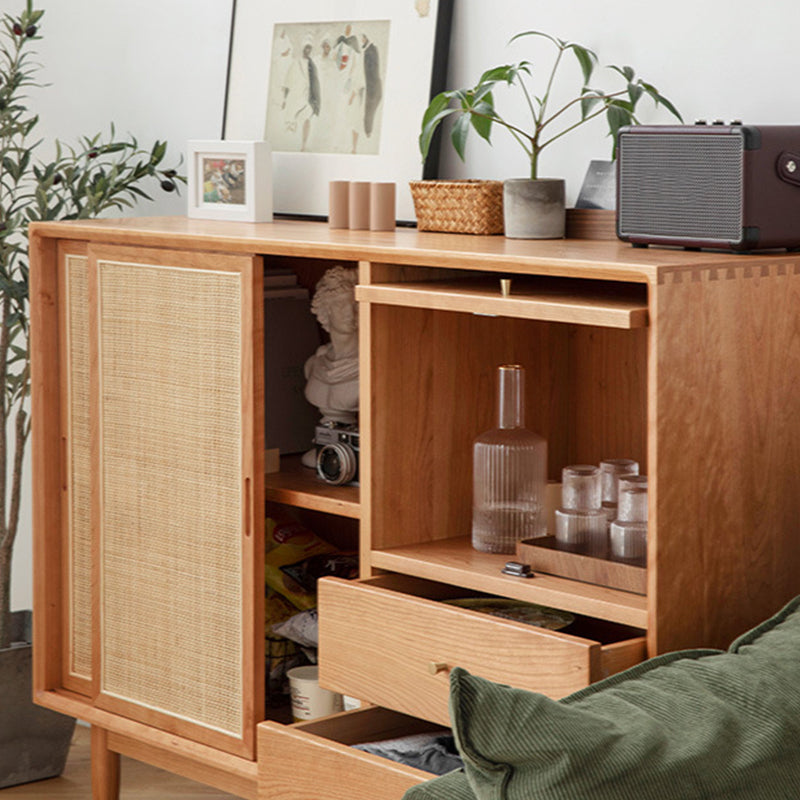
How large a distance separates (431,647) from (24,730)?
1.46 m

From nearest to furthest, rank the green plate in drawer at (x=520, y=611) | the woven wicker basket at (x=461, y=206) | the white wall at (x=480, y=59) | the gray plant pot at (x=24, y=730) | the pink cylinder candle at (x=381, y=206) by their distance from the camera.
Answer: the green plate in drawer at (x=520, y=611), the white wall at (x=480, y=59), the woven wicker basket at (x=461, y=206), the pink cylinder candle at (x=381, y=206), the gray plant pot at (x=24, y=730)

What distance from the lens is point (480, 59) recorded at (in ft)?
7.75

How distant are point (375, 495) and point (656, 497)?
490 mm

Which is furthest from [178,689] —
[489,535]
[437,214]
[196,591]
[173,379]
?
[437,214]

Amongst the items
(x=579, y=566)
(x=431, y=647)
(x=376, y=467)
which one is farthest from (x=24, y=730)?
(x=579, y=566)

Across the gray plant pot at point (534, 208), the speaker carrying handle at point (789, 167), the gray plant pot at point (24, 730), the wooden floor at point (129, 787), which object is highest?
the speaker carrying handle at point (789, 167)

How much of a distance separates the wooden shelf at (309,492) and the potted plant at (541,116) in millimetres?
475

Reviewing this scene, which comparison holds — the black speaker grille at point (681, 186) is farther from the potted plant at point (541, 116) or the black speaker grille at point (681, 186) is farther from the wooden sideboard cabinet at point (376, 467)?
the potted plant at point (541, 116)

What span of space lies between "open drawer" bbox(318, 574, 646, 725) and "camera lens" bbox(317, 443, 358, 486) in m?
0.26

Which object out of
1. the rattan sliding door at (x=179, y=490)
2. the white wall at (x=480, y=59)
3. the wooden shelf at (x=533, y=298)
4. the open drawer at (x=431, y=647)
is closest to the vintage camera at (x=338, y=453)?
the rattan sliding door at (x=179, y=490)

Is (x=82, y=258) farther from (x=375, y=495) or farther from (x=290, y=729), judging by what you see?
(x=290, y=729)

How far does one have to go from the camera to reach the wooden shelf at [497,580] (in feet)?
5.51

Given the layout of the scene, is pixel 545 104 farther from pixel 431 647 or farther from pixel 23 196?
pixel 23 196

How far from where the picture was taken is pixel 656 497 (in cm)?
161
